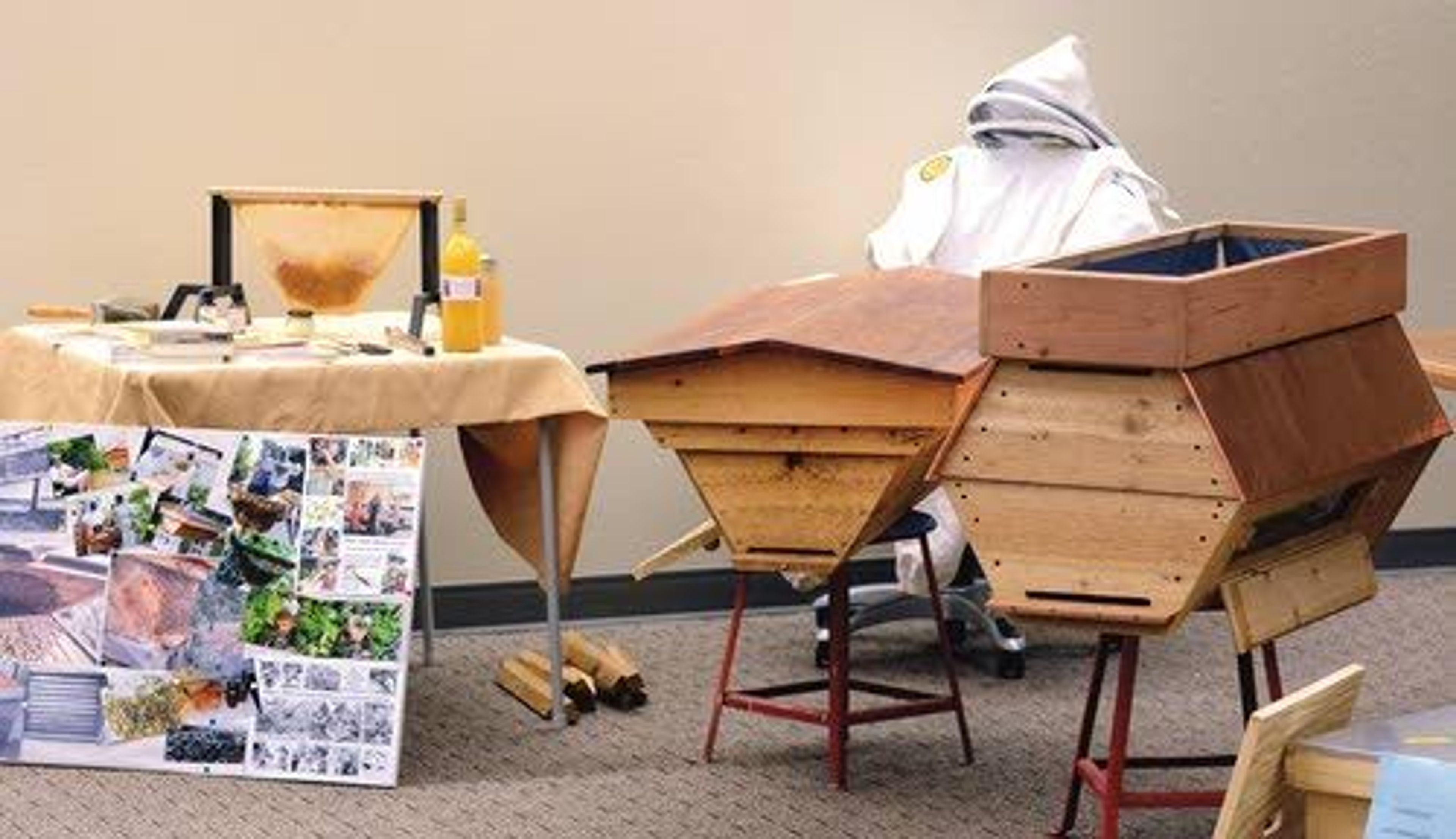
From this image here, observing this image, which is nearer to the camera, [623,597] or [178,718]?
[178,718]

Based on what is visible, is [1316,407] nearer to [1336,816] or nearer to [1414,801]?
[1336,816]

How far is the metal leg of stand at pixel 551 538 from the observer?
536 centimetres

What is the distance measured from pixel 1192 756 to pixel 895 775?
584mm

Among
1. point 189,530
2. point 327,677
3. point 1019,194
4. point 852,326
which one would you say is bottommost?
point 327,677

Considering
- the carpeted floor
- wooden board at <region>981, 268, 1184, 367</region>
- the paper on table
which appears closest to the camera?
the paper on table

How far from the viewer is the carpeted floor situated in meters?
4.81

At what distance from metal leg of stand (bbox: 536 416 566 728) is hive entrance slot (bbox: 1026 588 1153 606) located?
1.64m

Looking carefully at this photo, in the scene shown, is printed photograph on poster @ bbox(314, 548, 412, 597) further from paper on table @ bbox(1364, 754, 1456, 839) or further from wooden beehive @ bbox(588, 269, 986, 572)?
paper on table @ bbox(1364, 754, 1456, 839)

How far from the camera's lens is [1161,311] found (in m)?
3.75

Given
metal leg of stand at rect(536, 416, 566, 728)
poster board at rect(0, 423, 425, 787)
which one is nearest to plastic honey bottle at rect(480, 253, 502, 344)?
metal leg of stand at rect(536, 416, 566, 728)

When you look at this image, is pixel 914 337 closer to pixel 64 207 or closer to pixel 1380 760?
pixel 1380 760

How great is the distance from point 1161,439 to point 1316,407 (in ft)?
1.16

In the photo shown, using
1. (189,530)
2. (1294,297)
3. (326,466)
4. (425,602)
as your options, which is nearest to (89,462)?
(189,530)

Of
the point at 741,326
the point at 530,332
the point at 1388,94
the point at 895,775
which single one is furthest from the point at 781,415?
the point at 1388,94
